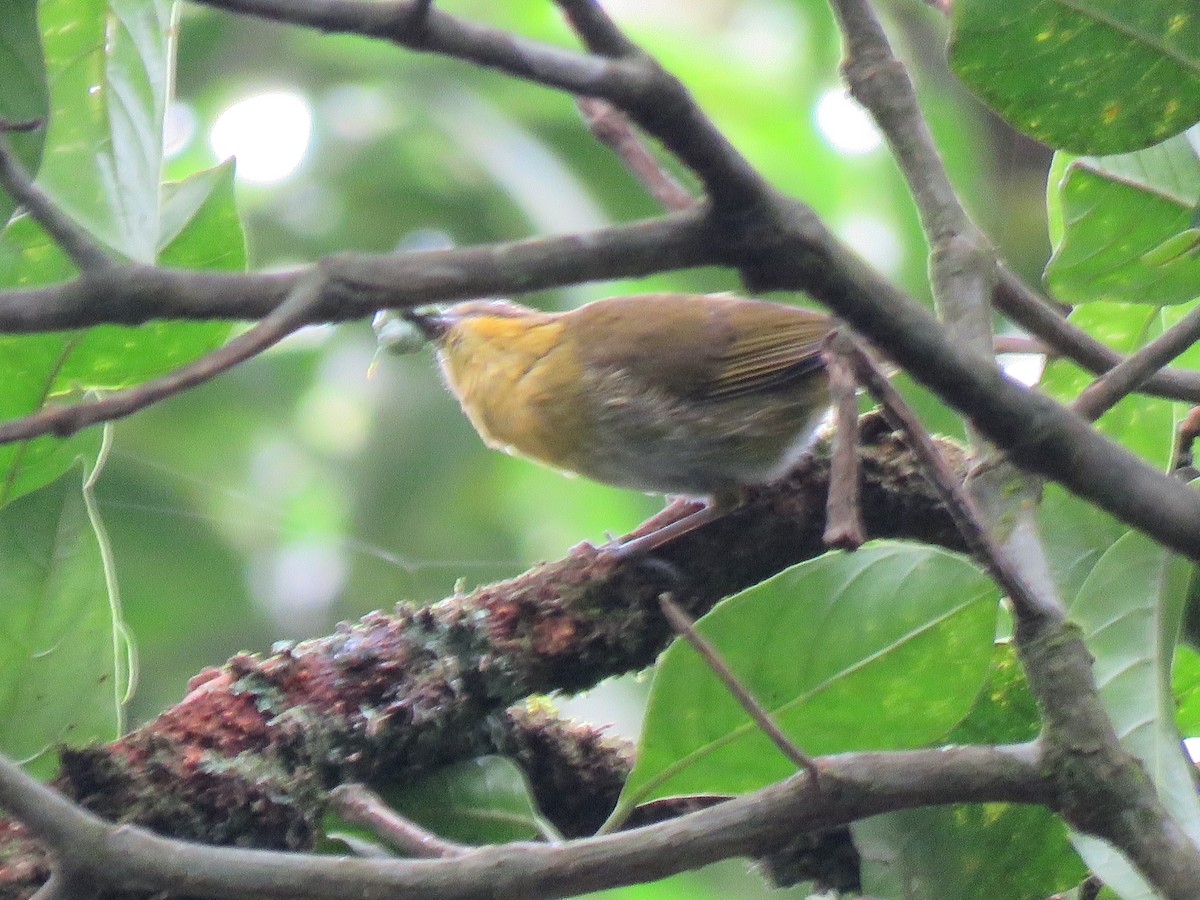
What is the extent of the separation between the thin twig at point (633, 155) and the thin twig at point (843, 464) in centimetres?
23

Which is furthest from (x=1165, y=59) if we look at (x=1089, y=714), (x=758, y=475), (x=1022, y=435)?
(x=758, y=475)

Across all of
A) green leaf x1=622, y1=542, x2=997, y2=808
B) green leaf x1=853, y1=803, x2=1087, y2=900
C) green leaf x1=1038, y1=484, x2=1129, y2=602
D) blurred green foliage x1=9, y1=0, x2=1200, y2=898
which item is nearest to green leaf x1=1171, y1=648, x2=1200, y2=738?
blurred green foliage x1=9, y1=0, x2=1200, y2=898

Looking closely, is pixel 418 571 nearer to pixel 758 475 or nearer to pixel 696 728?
pixel 758 475

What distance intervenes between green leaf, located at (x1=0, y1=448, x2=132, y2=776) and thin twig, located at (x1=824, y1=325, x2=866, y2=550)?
0.81m

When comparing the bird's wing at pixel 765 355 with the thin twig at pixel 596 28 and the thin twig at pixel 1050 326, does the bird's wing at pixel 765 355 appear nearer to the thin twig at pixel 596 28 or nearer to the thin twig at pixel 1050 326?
the thin twig at pixel 1050 326

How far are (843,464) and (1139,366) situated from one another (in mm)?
401

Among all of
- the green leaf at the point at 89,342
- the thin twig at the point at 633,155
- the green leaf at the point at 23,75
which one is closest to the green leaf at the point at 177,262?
the green leaf at the point at 89,342

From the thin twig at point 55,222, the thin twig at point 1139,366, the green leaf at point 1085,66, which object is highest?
the green leaf at point 1085,66

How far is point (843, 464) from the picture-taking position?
0.89 metres

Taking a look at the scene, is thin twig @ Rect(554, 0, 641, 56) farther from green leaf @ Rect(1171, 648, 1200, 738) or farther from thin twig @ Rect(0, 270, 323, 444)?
green leaf @ Rect(1171, 648, 1200, 738)

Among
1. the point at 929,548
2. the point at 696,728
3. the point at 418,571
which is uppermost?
the point at 418,571

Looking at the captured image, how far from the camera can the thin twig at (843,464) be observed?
833mm

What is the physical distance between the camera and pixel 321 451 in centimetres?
A: 391

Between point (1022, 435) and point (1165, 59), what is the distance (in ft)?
1.65
